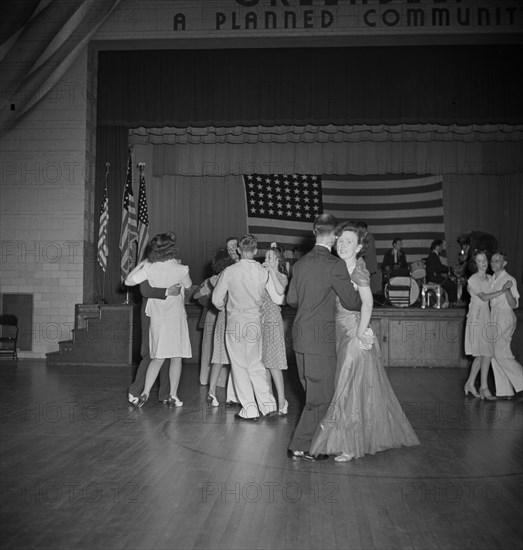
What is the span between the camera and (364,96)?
36.0ft

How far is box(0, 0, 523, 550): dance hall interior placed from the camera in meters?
3.62

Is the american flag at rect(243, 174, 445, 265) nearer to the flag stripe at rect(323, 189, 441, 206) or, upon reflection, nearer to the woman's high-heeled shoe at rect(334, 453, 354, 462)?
the flag stripe at rect(323, 189, 441, 206)

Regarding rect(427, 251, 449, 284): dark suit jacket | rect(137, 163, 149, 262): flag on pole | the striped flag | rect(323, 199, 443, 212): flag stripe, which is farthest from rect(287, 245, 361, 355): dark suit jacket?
rect(323, 199, 443, 212): flag stripe

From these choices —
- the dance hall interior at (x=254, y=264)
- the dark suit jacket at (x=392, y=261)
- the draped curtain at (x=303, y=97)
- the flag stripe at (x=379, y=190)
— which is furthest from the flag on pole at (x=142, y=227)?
the flag stripe at (x=379, y=190)

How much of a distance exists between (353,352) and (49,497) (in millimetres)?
2076

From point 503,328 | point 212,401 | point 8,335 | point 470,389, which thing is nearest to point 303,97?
point 503,328

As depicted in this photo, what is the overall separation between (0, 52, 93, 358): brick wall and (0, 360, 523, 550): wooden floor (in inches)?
196

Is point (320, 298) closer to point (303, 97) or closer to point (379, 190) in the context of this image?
point (303, 97)

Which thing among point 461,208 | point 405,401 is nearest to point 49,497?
point 405,401

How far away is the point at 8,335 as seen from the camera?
11.3 meters

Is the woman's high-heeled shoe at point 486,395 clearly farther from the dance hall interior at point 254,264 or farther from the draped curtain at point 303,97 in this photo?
the draped curtain at point 303,97

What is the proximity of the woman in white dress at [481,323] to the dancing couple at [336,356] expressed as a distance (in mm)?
2787

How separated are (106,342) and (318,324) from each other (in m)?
6.48

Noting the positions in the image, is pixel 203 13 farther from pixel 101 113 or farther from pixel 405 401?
pixel 405 401
